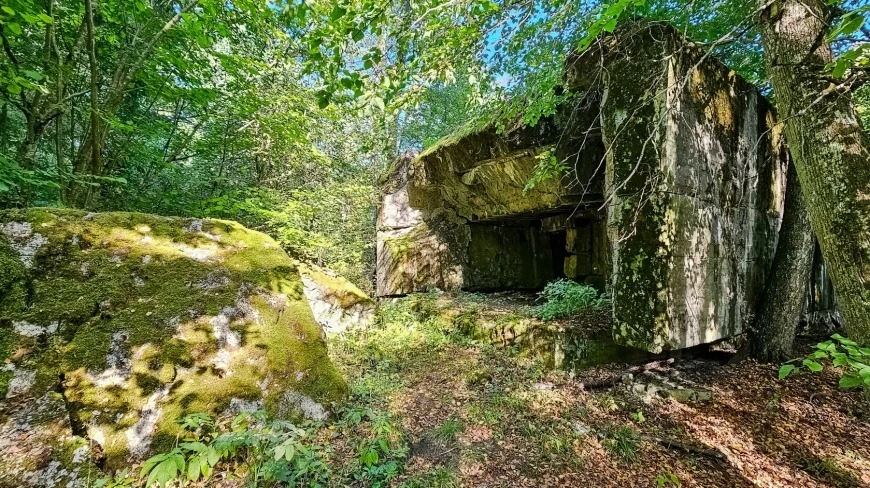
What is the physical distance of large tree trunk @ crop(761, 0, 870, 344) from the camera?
2025 millimetres

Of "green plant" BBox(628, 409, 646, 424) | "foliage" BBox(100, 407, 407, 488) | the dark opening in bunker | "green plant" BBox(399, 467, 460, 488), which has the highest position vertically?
the dark opening in bunker

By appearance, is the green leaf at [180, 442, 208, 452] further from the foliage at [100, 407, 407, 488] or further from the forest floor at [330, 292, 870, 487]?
the forest floor at [330, 292, 870, 487]

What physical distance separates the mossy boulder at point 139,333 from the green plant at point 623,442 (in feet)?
7.71

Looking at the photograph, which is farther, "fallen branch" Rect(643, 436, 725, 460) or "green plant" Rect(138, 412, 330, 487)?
"fallen branch" Rect(643, 436, 725, 460)

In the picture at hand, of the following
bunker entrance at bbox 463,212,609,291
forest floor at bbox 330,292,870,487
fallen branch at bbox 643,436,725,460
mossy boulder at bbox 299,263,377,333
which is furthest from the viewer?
bunker entrance at bbox 463,212,609,291

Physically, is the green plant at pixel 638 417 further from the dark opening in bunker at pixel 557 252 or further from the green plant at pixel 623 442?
the dark opening in bunker at pixel 557 252

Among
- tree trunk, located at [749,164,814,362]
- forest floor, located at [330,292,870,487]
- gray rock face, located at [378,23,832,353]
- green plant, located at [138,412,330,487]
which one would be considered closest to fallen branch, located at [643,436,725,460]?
forest floor, located at [330,292,870,487]

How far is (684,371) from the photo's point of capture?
4.12 metres

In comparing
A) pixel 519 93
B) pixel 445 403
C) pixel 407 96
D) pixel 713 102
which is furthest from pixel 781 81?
pixel 445 403

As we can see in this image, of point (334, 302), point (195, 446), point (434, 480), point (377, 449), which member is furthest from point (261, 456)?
point (334, 302)

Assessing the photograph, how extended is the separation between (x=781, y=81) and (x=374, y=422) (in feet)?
12.8

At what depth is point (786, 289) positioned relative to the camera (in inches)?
166

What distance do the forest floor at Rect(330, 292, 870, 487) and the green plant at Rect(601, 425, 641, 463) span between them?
0.04 ft

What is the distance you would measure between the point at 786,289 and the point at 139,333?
6718mm
